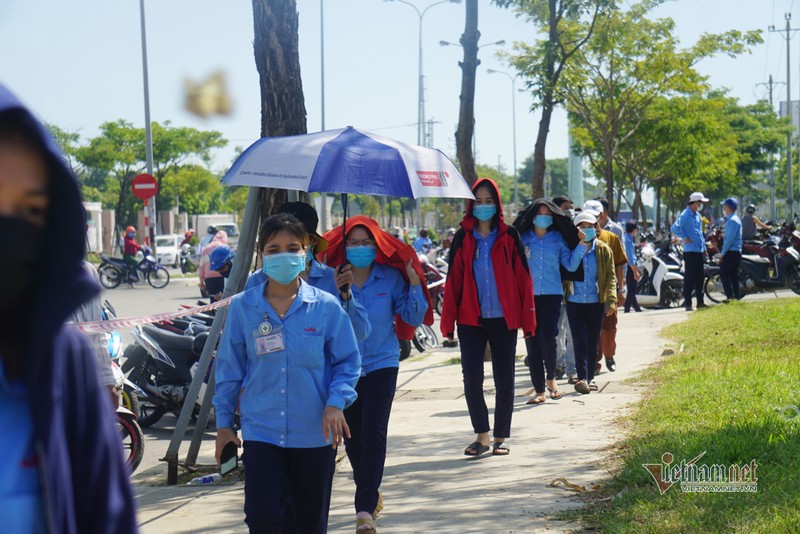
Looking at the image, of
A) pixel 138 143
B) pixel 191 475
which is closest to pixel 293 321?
pixel 191 475

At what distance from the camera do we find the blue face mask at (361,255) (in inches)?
248

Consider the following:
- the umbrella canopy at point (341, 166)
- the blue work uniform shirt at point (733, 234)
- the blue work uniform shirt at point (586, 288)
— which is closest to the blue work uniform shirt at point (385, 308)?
the umbrella canopy at point (341, 166)

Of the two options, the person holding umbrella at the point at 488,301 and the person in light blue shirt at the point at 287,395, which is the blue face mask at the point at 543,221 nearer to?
the person holding umbrella at the point at 488,301

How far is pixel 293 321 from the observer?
461 centimetres

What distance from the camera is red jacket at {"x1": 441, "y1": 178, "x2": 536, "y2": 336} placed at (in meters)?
7.99

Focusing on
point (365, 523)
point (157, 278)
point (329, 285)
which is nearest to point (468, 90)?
point (329, 285)

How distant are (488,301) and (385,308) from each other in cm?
186

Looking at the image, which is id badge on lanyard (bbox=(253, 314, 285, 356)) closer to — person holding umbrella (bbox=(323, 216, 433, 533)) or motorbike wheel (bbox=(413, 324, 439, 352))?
person holding umbrella (bbox=(323, 216, 433, 533))

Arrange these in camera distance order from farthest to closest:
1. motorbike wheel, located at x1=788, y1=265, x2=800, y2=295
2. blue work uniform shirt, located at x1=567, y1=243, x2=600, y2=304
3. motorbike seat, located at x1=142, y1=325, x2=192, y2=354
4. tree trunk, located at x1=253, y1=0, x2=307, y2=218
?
motorbike wheel, located at x1=788, y1=265, x2=800, y2=295 → blue work uniform shirt, located at x1=567, y1=243, x2=600, y2=304 → motorbike seat, located at x1=142, y1=325, x2=192, y2=354 → tree trunk, located at x1=253, y1=0, x2=307, y2=218

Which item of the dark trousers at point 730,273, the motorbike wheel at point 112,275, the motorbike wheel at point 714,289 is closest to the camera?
the dark trousers at point 730,273

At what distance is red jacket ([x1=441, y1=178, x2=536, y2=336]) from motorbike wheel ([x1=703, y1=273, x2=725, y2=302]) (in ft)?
43.5

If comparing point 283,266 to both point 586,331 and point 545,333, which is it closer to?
point 545,333

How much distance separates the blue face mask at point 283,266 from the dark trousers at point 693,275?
14.1 meters

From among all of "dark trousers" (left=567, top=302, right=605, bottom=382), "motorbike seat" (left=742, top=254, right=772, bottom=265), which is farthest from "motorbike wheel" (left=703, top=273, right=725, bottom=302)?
"dark trousers" (left=567, top=302, right=605, bottom=382)
